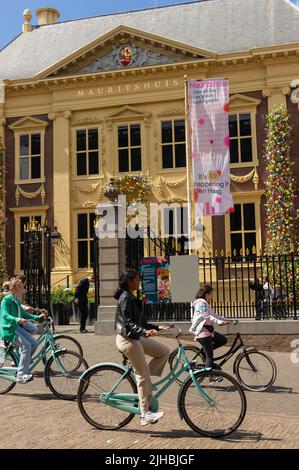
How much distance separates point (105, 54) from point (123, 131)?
3.92 metres

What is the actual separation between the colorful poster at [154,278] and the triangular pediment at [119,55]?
15.0 metres

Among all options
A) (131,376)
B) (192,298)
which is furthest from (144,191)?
(131,376)

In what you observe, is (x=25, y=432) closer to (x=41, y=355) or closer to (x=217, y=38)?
(x=41, y=355)

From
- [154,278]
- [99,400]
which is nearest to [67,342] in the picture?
[99,400]

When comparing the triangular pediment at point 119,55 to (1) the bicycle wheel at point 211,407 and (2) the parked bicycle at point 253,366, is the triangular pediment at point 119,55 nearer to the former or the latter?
(2) the parked bicycle at point 253,366

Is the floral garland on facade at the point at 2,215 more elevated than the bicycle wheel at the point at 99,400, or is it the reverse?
the floral garland on facade at the point at 2,215

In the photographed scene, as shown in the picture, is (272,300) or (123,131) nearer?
(272,300)

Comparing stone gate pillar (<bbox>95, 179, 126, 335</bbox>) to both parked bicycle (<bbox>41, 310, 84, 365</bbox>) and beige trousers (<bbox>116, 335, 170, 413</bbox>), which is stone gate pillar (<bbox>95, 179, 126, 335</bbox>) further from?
beige trousers (<bbox>116, 335, 170, 413</bbox>)

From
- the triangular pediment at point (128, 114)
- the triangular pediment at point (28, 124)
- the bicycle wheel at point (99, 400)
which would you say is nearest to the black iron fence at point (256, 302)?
the bicycle wheel at point (99, 400)

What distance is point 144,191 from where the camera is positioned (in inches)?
1076

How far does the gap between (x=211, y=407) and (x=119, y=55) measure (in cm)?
2451

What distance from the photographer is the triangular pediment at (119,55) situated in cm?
2769

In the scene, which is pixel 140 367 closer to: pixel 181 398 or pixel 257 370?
pixel 181 398

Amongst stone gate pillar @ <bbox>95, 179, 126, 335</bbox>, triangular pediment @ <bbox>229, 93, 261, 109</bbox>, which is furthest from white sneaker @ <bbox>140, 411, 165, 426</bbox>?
triangular pediment @ <bbox>229, 93, 261, 109</bbox>
